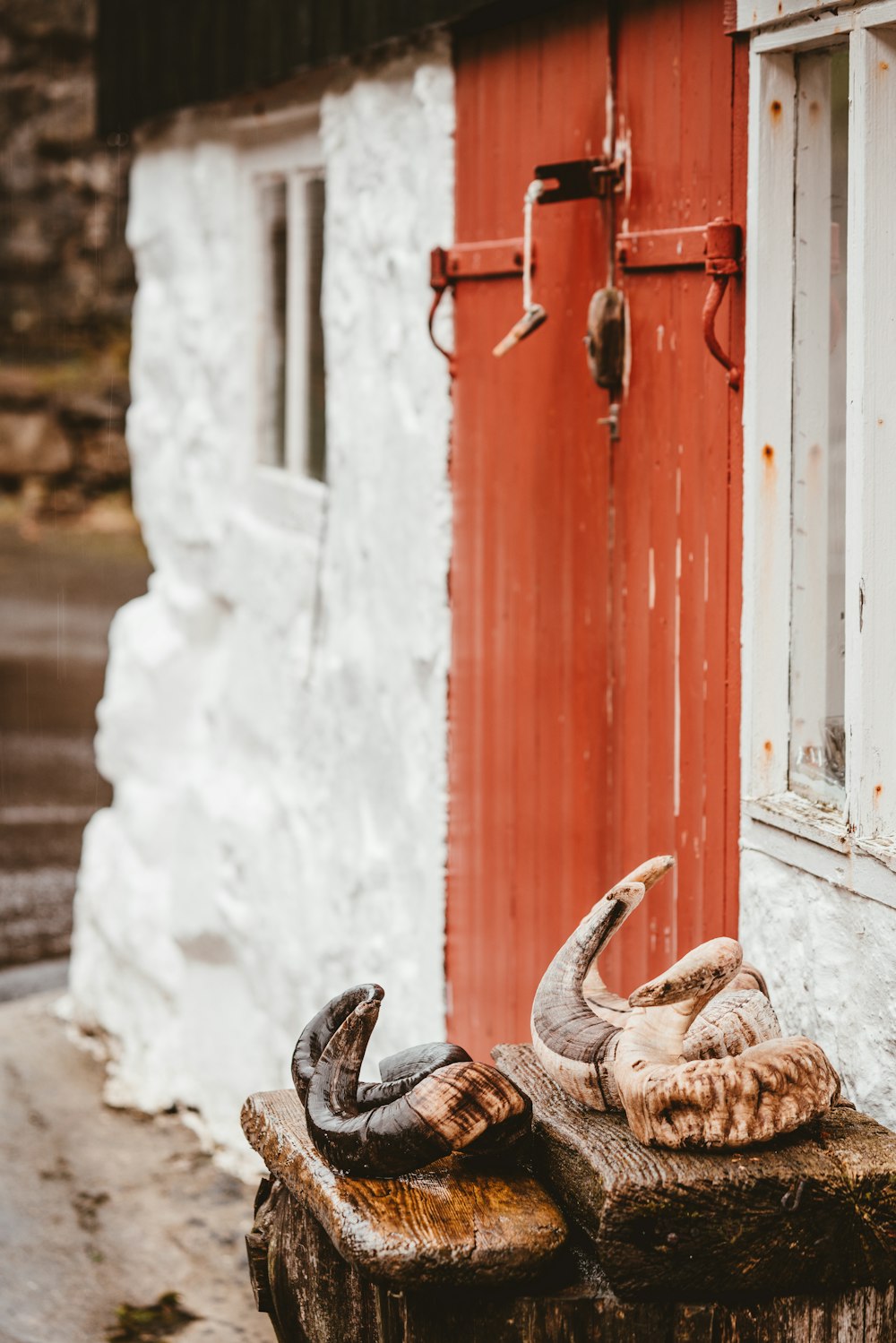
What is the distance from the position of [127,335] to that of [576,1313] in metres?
17.4

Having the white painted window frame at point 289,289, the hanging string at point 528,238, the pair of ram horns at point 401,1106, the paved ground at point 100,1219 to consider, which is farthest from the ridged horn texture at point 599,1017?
the white painted window frame at point 289,289

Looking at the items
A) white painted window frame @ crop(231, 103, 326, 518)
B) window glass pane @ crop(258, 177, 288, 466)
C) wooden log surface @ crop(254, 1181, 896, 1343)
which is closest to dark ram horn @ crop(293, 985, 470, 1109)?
wooden log surface @ crop(254, 1181, 896, 1343)

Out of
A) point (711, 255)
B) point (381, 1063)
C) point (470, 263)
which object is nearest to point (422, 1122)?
point (381, 1063)

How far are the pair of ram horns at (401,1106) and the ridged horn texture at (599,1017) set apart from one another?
0.12m

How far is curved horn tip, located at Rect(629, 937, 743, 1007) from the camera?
238cm

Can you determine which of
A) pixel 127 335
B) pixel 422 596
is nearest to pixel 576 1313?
pixel 422 596

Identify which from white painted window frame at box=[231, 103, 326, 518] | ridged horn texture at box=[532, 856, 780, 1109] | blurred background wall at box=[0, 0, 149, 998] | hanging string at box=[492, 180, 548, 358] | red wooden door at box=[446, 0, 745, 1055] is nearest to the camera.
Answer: ridged horn texture at box=[532, 856, 780, 1109]

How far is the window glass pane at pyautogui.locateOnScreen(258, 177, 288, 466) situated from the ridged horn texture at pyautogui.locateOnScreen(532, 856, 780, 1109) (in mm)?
3366

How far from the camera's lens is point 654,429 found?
3486mm

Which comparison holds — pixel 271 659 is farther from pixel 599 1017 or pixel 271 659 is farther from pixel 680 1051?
pixel 680 1051

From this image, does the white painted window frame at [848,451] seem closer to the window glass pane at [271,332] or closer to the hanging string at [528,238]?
the hanging string at [528,238]

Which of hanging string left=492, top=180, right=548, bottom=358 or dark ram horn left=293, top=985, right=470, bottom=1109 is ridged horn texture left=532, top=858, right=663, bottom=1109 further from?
hanging string left=492, top=180, right=548, bottom=358

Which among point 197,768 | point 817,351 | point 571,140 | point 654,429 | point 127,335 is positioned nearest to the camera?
point 817,351

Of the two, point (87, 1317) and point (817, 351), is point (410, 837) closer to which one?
point (87, 1317)
